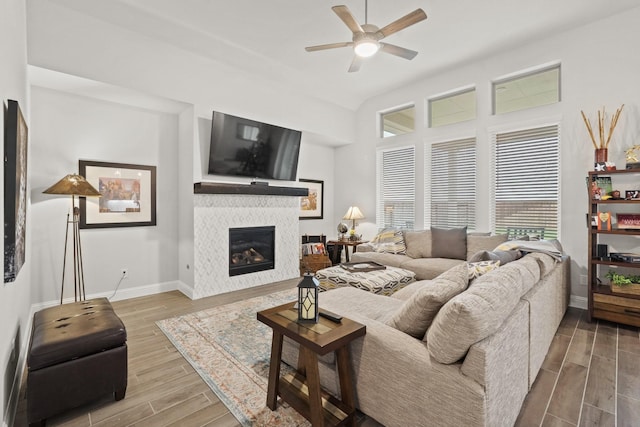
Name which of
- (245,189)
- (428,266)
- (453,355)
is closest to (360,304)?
(453,355)

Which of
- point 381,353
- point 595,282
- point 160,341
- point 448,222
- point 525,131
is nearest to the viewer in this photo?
point 381,353

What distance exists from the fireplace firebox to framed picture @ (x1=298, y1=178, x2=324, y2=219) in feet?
3.72

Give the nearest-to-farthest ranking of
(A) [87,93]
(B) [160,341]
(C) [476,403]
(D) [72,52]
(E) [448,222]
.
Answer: (C) [476,403]
(B) [160,341]
(D) [72,52]
(A) [87,93]
(E) [448,222]

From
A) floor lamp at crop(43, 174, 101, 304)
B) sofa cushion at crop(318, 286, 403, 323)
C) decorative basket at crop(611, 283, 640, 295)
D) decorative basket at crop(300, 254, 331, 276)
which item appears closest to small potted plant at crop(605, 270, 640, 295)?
decorative basket at crop(611, 283, 640, 295)

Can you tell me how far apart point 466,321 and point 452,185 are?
3.99 m

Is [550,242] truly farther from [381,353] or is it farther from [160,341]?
[160,341]

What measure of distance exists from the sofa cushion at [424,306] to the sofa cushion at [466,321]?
99mm

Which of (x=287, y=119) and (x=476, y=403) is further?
(x=287, y=119)

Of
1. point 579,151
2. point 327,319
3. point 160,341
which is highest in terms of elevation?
point 579,151

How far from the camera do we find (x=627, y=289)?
3.11 meters

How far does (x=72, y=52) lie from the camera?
3.16 m

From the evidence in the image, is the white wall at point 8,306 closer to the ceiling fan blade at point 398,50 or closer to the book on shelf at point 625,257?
the ceiling fan blade at point 398,50

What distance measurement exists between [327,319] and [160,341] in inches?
76.7

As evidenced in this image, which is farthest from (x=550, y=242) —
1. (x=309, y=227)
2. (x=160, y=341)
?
(x=160, y=341)
